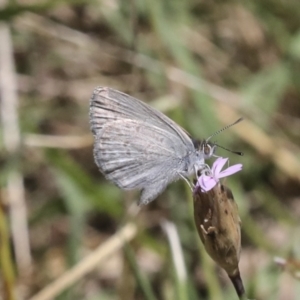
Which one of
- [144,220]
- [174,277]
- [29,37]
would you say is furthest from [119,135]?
[29,37]

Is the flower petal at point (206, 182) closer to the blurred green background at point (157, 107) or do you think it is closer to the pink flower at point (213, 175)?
the pink flower at point (213, 175)

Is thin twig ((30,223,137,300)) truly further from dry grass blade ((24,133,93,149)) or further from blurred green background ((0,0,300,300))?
dry grass blade ((24,133,93,149))

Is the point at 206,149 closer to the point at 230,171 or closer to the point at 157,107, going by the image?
the point at 230,171

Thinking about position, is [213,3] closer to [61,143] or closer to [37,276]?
[61,143]

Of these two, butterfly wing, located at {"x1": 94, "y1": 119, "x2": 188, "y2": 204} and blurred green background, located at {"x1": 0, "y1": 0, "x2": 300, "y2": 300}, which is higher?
butterfly wing, located at {"x1": 94, "y1": 119, "x2": 188, "y2": 204}

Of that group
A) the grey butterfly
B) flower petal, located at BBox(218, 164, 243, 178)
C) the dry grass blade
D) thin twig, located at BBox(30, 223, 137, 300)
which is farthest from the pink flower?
the dry grass blade

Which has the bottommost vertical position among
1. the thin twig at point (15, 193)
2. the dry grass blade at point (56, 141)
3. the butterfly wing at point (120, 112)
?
the thin twig at point (15, 193)

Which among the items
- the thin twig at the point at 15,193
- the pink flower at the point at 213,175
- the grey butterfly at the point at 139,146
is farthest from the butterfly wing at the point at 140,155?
the thin twig at the point at 15,193
